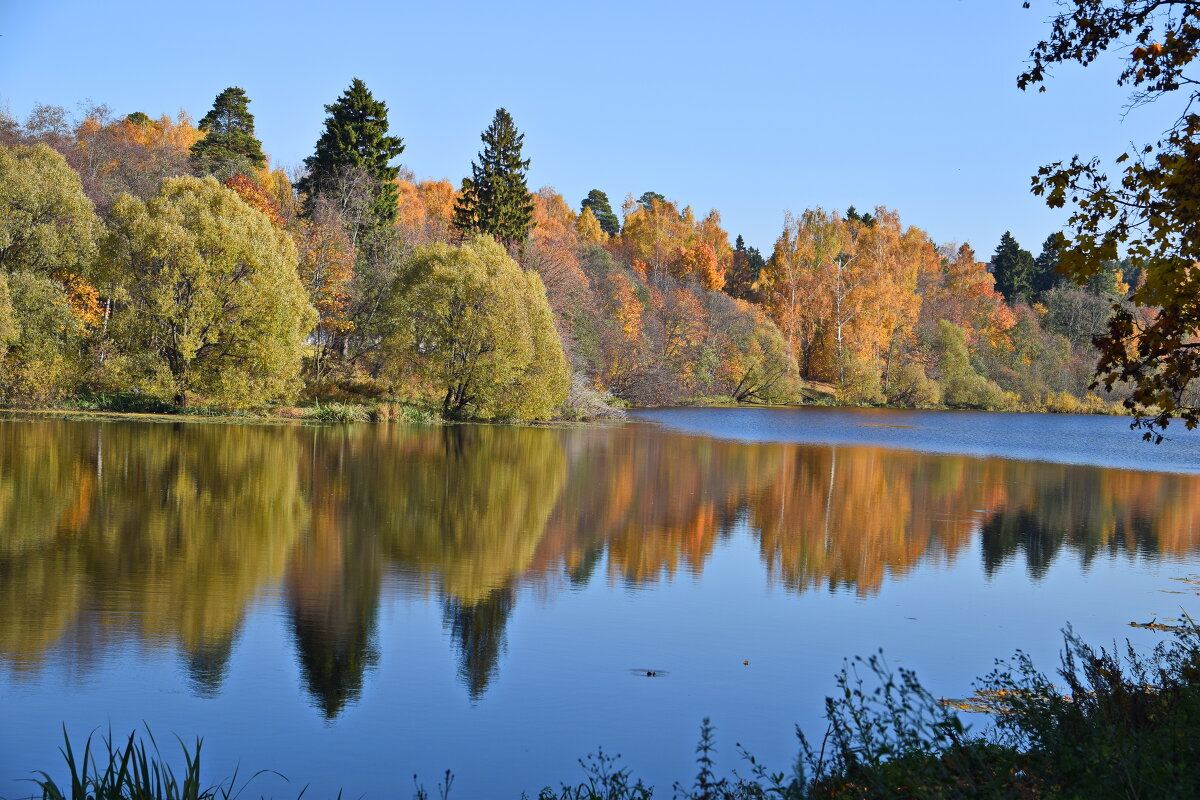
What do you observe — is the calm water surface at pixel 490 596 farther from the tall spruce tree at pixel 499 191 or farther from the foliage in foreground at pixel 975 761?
the tall spruce tree at pixel 499 191

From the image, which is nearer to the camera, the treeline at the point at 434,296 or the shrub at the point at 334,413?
Answer: the treeline at the point at 434,296

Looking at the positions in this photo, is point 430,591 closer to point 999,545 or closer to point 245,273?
point 999,545

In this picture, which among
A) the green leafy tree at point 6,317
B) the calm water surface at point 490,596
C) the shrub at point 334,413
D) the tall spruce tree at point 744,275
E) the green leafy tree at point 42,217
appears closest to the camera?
the calm water surface at point 490,596

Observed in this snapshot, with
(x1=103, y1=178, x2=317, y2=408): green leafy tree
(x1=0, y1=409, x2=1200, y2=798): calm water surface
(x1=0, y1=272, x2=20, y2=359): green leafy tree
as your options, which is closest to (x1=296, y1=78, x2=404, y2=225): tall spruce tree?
(x1=103, y1=178, x2=317, y2=408): green leafy tree

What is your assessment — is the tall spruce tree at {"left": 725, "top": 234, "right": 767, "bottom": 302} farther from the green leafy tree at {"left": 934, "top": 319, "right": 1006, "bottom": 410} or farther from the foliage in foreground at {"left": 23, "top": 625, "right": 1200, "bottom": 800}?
the foliage in foreground at {"left": 23, "top": 625, "right": 1200, "bottom": 800}

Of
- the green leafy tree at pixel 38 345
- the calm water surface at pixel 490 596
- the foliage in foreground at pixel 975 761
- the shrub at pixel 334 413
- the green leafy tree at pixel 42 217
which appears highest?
the green leafy tree at pixel 42 217

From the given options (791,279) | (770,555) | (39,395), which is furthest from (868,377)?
(770,555)

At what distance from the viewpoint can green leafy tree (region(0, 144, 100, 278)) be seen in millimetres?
34938

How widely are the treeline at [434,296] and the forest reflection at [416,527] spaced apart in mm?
4790

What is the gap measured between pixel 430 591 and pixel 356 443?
768 inches

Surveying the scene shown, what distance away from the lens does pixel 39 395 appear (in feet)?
117

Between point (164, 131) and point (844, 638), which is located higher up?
point (164, 131)

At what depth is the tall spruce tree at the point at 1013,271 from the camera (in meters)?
101

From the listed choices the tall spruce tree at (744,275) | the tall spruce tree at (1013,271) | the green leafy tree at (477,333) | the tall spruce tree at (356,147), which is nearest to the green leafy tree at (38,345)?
the green leafy tree at (477,333)
